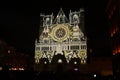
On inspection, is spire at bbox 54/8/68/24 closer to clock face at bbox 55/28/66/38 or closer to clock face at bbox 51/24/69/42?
clock face at bbox 51/24/69/42

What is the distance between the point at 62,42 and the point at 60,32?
11.4 ft

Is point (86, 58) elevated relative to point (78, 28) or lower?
lower

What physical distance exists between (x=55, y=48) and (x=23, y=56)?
71.5 feet

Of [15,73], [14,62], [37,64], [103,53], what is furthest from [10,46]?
[15,73]

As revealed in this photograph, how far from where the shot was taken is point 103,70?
241ft

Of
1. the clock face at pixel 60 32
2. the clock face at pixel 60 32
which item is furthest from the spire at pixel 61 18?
the clock face at pixel 60 32

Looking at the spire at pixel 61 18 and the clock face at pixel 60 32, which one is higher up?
the spire at pixel 61 18

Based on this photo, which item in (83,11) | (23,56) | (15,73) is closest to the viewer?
(15,73)

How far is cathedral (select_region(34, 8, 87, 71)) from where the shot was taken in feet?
240

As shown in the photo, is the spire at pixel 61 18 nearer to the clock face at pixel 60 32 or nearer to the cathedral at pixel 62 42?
the cathedral at pixel 62 42

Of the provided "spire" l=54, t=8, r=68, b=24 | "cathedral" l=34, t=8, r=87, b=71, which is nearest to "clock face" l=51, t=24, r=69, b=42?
"cathedral" l=34, t=8, r=87, b=71

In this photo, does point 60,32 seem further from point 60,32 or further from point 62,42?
point 62,42

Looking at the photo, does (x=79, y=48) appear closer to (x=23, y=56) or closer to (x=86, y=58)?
(x=86, y=58)

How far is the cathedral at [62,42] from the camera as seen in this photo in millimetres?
73000
